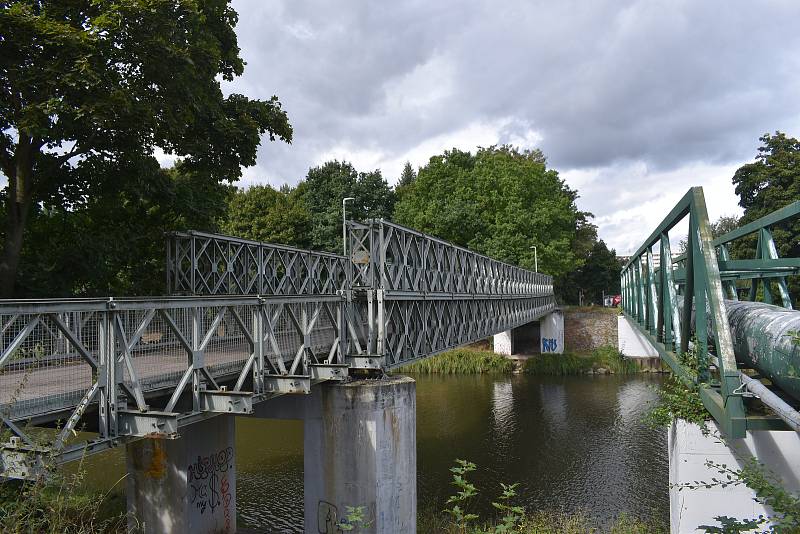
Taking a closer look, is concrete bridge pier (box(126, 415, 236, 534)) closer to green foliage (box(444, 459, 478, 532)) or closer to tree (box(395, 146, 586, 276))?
green foliage (box(444, 459, 478, 532))

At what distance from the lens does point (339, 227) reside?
46.8 m

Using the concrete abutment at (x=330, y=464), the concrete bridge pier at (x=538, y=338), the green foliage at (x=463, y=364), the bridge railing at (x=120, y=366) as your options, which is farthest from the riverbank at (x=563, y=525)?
the concrete bridge pier at (x=538, y=338)

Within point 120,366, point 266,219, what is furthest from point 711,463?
point 266,219

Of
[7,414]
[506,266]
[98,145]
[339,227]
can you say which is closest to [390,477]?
[7,414]

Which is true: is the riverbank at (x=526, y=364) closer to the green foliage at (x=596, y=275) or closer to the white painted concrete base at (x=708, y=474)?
the green foliage at (x=596, y=275)

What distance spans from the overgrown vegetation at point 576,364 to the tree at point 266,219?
816 inches

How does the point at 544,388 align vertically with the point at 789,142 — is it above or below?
below

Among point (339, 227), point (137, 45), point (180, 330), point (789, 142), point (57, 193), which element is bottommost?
point (180, 330)

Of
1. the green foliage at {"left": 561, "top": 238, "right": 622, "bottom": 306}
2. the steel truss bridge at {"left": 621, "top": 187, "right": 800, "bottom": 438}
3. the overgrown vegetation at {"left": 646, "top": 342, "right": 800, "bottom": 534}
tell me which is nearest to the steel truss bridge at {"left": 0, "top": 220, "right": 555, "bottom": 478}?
the overgrown vegetation at {"left": 646, "top": 342, "right": 800, "bottom": 534}

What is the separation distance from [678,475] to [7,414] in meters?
9.98

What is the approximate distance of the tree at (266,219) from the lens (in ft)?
152

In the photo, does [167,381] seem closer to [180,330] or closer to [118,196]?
[180,330]

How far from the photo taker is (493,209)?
49.9 m

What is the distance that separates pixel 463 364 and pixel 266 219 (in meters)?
19.2
